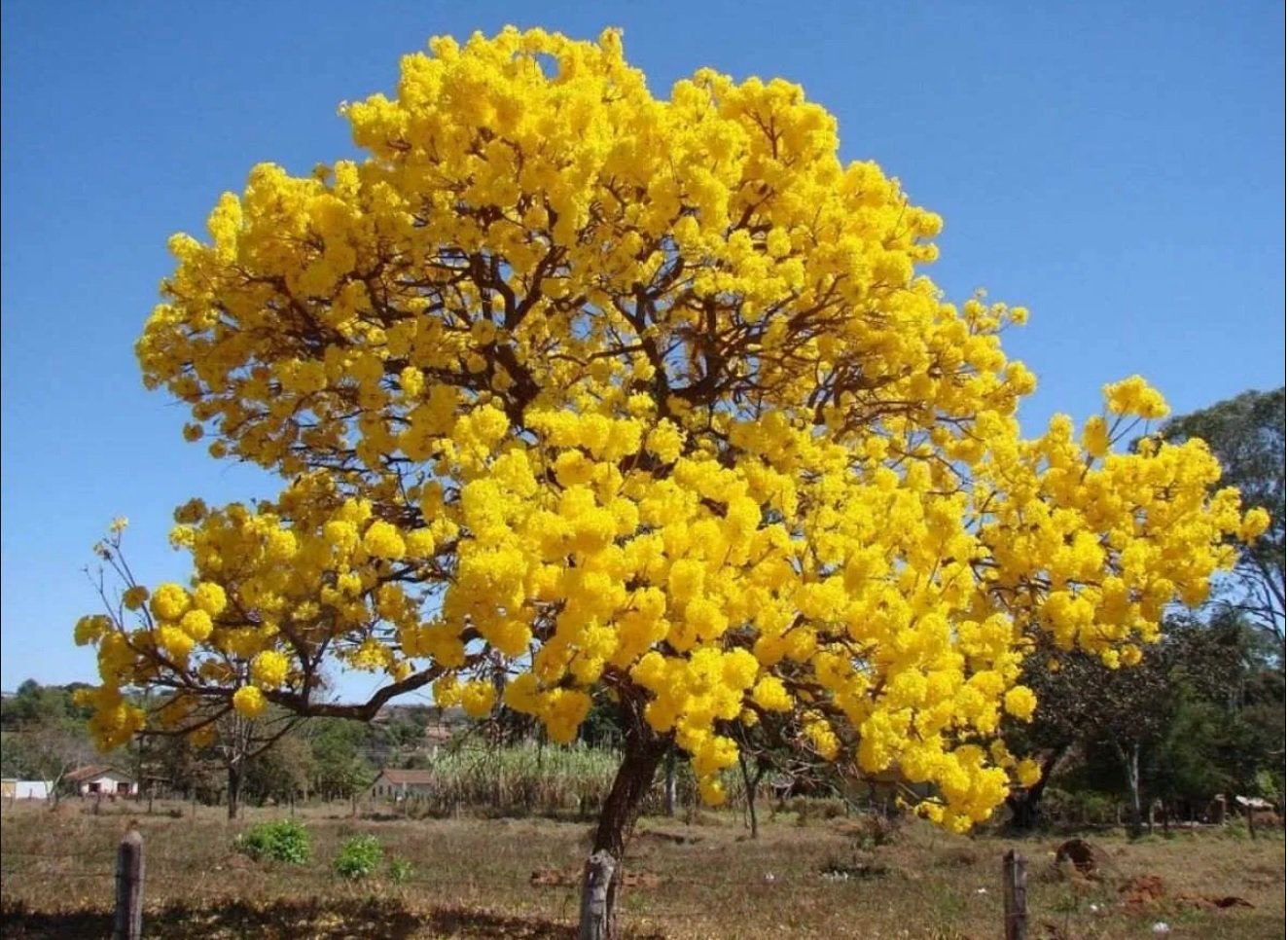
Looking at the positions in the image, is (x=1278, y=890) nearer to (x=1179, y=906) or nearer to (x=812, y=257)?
(x=1179, y=906)

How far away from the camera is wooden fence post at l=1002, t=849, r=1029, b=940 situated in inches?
327

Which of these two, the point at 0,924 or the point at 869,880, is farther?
the point at 869,880

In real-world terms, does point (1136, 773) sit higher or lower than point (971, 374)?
lower

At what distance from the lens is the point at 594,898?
7.73 metres

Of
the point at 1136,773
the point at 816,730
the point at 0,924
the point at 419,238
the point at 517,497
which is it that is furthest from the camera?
the point at 1136,773

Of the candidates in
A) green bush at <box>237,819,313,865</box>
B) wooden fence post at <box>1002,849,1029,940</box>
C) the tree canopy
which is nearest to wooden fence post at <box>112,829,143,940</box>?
the tree canopy

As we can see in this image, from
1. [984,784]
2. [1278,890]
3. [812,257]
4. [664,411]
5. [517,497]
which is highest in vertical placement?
[812,257]

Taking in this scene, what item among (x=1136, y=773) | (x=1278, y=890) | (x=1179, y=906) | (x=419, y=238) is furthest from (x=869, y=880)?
(x=1136, y=773)

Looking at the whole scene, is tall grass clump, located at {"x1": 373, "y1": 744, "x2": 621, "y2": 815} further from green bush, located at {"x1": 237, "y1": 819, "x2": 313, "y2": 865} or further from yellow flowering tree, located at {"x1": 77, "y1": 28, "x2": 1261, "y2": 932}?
yellow flowering tree, located at {"x1": 77, "y1": 28, "x2": 1261, "y2": 932}

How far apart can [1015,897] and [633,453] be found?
4.24 metres

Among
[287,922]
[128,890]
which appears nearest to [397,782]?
[287,922]

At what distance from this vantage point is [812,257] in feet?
28.9

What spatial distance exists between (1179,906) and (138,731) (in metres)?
13.1

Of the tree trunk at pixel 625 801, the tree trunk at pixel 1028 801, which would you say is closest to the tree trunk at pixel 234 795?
the tree trunk at pixel 1028 801
